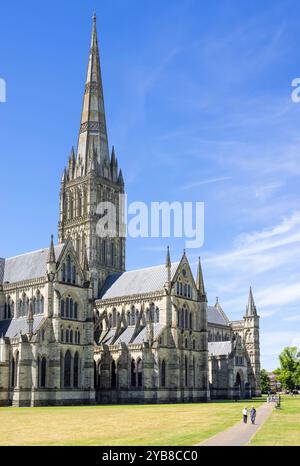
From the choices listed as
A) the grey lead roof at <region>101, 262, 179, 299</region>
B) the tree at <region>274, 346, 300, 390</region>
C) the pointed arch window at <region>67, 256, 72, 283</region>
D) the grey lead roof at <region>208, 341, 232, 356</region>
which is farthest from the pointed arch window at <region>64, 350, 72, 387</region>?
the tree at <region>274, 346, 300, 390</region>

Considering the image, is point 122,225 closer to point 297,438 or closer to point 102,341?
point 102,341

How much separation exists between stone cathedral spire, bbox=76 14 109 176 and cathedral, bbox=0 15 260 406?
1.13ft

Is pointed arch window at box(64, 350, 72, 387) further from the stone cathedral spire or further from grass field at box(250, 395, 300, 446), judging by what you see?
grass field at box(250, 395, 300, 446)

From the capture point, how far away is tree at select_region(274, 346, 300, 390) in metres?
156

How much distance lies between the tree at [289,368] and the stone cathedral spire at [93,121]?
74.8 meters

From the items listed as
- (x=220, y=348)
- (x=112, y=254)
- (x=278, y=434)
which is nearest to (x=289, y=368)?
(x=220, y=348)

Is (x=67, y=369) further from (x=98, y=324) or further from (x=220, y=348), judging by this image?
(x=220, y=348)

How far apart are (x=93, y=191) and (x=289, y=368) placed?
77.7m

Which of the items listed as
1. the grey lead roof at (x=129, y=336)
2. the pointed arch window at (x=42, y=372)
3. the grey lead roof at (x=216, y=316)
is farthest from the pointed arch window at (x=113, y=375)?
the grey lead roof at (x=216, y=316)

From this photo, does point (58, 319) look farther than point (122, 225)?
No

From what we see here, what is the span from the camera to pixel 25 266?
328ft
